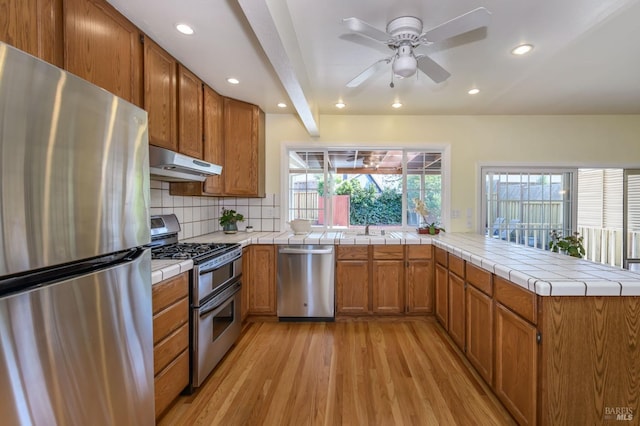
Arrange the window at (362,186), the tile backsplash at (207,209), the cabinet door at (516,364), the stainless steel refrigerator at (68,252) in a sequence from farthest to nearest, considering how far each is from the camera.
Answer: the window at (362,186), the tile backsplash at (207,209), the cabinet door at (516,364), the stainless steel refrigerator at (68,252)

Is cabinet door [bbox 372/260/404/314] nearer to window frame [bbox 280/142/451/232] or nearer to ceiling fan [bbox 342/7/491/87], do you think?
window frame [bbox 280/142/451/232]

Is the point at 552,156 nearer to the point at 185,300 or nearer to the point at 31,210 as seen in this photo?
the point at 185,300

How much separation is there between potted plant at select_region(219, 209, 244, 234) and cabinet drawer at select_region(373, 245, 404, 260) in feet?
5.21

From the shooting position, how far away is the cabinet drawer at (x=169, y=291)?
4.97 feet

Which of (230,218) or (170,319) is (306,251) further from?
(170,319)

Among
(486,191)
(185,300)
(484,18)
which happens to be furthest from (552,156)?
(185,300)

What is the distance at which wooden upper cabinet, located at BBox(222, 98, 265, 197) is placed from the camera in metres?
3.02

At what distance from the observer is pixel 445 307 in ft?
8.68

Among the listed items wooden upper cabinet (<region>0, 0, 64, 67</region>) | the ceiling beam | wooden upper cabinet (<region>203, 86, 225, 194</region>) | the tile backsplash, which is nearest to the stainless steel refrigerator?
wooden upper cabinet (<region>0, 0, 64, 67</region>)

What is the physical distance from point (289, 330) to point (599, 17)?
3.25m

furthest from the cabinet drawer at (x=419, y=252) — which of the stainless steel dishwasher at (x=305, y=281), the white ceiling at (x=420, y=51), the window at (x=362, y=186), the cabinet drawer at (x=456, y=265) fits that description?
the white ceiling at (x=420, y=51)

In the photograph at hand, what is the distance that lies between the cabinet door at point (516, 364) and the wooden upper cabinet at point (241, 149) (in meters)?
2.54

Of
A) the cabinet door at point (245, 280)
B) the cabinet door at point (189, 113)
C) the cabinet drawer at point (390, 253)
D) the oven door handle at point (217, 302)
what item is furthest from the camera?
the cabinet drawer at point (390, 253)

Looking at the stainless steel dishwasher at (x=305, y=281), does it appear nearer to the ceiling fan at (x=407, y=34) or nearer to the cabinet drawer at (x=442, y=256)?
the cabinet drawer at (x=442, y=256)
